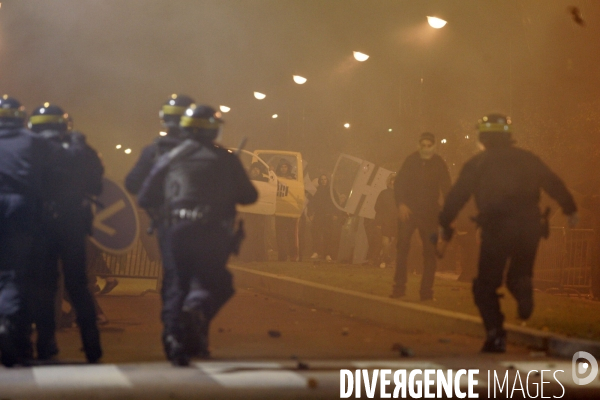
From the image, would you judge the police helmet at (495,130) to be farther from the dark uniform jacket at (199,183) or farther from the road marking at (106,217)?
the road marking at (106,217)

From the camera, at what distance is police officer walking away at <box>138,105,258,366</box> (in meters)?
5.98

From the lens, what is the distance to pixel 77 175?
6336mm

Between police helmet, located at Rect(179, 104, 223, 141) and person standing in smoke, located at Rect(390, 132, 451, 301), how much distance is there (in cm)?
445

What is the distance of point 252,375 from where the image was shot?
5883 millimetres

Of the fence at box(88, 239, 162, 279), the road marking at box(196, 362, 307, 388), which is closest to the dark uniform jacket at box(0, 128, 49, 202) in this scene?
the road marking at box(196, 362, 307, 388)

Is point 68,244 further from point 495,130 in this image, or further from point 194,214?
point 495,130

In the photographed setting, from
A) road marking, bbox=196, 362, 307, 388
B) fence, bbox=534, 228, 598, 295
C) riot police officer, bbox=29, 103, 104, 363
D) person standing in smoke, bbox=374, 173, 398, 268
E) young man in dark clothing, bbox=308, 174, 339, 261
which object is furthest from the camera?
young man in dark clothing, bbox=308, 174, 339, 261

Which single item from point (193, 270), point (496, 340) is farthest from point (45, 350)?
point (496, 340)

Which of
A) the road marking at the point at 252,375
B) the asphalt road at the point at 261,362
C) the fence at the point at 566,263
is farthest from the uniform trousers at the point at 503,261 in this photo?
the fence at the point at 566,263

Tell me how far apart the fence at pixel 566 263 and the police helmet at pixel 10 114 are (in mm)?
9563

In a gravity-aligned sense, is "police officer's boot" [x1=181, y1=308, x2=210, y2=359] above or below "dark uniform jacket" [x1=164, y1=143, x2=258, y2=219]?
below

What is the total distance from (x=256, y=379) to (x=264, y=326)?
10.5ft

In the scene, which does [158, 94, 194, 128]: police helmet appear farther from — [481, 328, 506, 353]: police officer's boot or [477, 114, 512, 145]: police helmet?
[481, 328, 506, 353]: police officer's boot

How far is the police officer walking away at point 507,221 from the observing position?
6926mm
